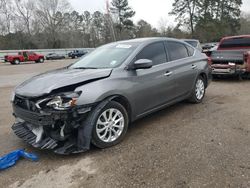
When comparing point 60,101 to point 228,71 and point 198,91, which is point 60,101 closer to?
point 198,91

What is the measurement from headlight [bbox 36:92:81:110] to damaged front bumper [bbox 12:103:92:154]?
67mm

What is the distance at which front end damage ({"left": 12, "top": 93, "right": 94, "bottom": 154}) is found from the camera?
308 cm

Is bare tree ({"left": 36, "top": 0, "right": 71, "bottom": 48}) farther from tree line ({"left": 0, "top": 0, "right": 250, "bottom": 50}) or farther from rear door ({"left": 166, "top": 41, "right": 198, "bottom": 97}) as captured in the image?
rear door ({"left": 166, "top": 41, "right": 198, "bottom": 97})

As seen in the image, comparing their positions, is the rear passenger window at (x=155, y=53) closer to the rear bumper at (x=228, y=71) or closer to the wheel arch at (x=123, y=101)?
the wheel arch at (x=123, y=101)

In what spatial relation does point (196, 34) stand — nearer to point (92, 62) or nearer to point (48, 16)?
point (48, 16)

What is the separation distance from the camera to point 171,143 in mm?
3566

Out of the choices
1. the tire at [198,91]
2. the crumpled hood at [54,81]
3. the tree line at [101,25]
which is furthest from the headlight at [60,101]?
the tree line at [101,25]

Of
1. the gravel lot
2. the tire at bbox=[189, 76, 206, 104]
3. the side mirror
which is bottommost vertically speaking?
the gravel lot

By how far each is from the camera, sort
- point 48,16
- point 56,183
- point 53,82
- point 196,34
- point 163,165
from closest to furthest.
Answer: point 56,183 < point 163,165 < point 53,82 < point 196,34 < point 48,16

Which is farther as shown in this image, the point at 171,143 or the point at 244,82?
the point at 244,82

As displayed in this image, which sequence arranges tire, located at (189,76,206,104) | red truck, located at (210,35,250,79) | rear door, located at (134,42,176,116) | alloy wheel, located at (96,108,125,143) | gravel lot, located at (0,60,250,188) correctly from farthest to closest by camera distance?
red truck, located at (210,35,250,79), tire, located at (189,76,206,104), rear door, located at (134,42,176,116), alloy wheel, located at (96,108,125,143), gravel lot, located at (0,60,250,188)

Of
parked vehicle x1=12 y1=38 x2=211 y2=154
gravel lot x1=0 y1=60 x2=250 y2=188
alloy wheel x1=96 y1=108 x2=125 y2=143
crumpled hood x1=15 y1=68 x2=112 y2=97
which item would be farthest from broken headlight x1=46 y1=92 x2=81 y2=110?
gravel lot x1=0 y1=60 x2=250 y2=188

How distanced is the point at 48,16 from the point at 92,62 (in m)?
59.8

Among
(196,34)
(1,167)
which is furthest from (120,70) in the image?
(196,34)
